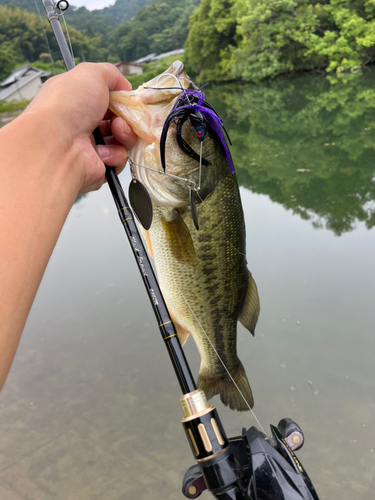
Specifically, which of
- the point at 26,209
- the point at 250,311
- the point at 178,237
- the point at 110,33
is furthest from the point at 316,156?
the point at 110,33

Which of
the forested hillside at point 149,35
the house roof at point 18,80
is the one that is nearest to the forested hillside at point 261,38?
the house roof at point 18,80

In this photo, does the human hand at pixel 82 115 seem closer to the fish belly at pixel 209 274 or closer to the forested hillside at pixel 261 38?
the fish belly at pixel 209 274

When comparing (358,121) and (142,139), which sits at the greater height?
(142,139)

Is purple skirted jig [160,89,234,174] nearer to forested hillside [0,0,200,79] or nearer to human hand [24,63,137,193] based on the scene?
human hand [24,63,137,193]

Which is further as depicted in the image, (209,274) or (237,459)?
→ (209,274)

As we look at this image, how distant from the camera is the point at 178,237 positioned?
1.38 metres

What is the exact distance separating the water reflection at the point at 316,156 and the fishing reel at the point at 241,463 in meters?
3.72

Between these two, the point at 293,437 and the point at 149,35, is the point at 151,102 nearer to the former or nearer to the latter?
the point at 293,437

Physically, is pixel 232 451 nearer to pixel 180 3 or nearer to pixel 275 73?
pixel 275 73

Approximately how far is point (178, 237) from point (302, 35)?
80.5ft

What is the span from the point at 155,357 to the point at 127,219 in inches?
79.3

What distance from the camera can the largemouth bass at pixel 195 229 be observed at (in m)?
1.25

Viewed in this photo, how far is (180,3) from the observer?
72938 millimetres

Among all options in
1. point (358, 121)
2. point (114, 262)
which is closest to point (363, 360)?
point (114, 262)
